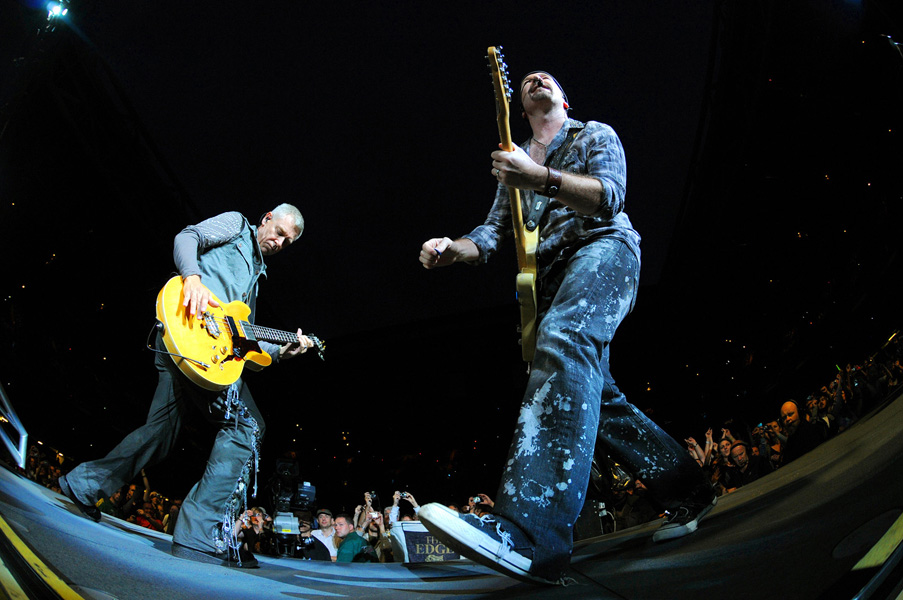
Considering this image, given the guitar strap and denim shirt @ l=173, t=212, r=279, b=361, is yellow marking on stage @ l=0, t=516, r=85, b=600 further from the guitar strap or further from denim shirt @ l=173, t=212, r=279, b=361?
denim shirt @ l=173, t=212, r=279, b=361

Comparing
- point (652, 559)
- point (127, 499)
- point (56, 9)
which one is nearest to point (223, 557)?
point (127, 499)

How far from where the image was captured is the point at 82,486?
123 cm

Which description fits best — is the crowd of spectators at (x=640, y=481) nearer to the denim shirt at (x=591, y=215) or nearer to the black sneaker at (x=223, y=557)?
the black sneaker at (x=223, y=557)

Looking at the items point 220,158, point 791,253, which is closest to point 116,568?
point 791,253

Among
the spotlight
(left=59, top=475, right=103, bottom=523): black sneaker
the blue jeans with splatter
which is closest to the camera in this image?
the blue jeans with splatter

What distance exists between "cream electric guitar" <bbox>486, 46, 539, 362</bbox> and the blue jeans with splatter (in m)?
0.04

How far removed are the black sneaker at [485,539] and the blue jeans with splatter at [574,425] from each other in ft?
0.08

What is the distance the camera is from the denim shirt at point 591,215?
43.3 inches

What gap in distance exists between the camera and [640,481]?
3.81ft

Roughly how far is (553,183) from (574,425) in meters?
0.46

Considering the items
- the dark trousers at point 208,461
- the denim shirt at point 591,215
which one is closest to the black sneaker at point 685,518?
the denim shirt at point 591,215

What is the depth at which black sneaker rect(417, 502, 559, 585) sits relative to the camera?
2.23ft

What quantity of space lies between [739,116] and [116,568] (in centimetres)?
226

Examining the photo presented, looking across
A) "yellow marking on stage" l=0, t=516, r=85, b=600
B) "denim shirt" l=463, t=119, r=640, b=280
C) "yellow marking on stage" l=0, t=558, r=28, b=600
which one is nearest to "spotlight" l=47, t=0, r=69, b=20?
"denim shirt" l=463, t=119, r=640, b=280
